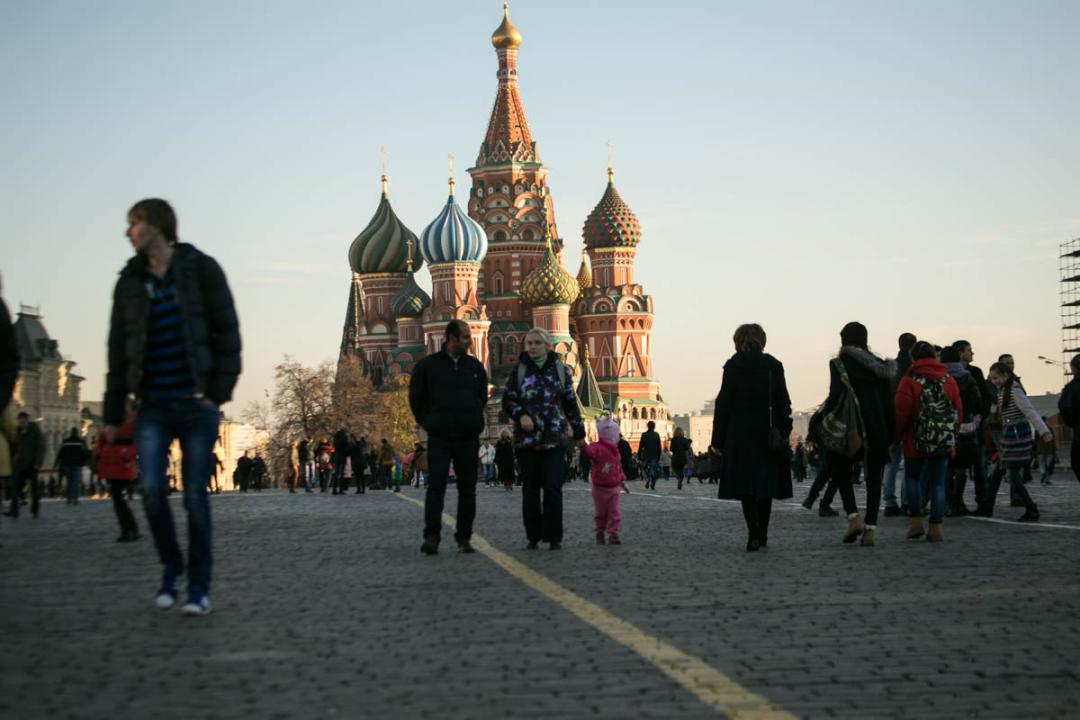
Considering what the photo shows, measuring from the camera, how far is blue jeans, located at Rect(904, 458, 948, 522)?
14.2 m

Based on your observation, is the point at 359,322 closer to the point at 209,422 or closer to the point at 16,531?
the point at 16,531

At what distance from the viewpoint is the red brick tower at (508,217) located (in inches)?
4956

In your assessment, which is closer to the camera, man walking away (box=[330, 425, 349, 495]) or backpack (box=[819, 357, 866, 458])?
backpack (box=[819, 357, 866, 458])

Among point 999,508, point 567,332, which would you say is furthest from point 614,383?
point 999,508

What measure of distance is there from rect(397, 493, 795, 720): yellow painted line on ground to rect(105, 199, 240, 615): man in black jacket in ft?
5.89

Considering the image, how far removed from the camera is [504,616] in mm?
8805

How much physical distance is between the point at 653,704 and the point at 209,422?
11.5 feet

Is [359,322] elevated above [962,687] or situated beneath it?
elevated above

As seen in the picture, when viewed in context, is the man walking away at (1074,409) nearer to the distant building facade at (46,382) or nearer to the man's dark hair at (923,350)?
the man's dark hair at (923,350)

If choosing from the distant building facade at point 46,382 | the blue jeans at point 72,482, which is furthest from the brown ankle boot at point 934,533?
the distant building facade at point 46,382

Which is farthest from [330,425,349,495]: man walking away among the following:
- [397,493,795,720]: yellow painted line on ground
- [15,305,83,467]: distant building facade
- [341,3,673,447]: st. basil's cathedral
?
[341,3,673,447]: st. basil's cathedral

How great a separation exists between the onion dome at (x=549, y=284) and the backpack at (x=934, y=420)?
107m

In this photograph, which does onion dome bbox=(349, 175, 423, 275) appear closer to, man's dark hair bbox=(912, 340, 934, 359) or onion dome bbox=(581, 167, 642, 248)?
onion dome bbox=(581, 167, 642, 248)

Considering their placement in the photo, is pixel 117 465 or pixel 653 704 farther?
pixel 117 465
